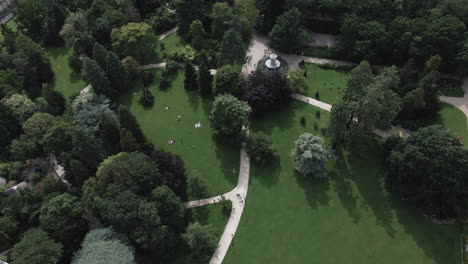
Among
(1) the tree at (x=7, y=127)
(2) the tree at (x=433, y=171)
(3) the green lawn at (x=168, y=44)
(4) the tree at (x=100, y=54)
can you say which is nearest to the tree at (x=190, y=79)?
(3) the green lawn at (x=168, y=44)

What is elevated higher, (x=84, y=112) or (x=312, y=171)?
(x=84, y=112)

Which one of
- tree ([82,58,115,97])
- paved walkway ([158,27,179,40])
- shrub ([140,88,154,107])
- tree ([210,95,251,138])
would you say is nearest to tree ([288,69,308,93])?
tree ([210,95,251,138])

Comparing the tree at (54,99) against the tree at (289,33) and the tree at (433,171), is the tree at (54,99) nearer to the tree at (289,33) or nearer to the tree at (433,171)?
the tree at (289,33)

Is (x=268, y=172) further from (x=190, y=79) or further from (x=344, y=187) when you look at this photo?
(x=190, y=79)

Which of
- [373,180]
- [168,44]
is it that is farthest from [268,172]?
[168,44]

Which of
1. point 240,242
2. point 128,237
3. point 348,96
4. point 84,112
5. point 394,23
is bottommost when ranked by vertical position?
point 240,242

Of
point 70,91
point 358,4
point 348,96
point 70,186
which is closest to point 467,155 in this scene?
point 348,96

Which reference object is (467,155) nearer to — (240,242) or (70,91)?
(240,242)
